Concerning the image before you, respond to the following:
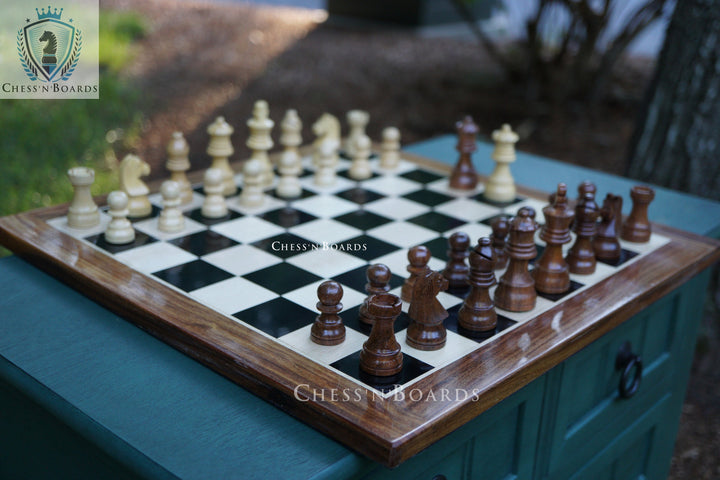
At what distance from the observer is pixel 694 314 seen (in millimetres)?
1931

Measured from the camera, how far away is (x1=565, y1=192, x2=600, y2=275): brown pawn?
1.58 metres

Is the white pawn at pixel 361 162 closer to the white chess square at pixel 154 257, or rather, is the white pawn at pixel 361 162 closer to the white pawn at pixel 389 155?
the white pawn at pixel 389 155

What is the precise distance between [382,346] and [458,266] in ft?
1.25

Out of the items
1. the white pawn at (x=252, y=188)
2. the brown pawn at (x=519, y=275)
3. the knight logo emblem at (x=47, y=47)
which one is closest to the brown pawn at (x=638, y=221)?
the brown pawn at (x=519, y=275)

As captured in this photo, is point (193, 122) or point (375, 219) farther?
point (193, 122)

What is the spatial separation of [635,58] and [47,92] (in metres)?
4.86

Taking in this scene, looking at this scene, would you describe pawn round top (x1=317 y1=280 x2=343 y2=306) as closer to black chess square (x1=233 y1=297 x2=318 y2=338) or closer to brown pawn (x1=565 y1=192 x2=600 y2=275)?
black chess square (x1=233 y1=297 x2=318 y2=338)

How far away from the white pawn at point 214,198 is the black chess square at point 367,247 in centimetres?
32

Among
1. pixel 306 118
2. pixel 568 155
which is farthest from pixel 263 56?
pixel 568 155

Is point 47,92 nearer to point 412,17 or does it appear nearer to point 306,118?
point 306,118

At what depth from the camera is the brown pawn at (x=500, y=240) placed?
5.20ft

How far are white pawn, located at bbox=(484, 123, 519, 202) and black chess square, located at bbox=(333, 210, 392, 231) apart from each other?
12.9 inches

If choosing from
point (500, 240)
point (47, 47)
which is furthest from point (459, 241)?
point (47, 47)

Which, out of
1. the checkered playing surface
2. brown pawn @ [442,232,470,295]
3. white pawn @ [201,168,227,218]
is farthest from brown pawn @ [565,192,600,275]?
white pawn @ [201,168,227,218]
